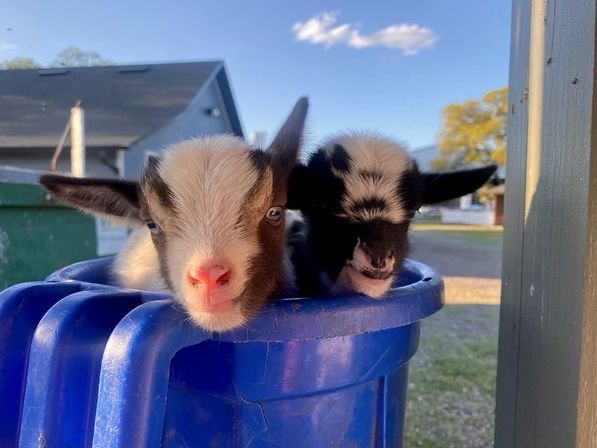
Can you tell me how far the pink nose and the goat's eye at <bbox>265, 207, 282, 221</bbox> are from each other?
0.30 m

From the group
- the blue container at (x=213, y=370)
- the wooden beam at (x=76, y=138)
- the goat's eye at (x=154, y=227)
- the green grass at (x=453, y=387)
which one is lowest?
the green grass at (x=453, y=387)

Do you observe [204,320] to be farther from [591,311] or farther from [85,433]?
[591,311]

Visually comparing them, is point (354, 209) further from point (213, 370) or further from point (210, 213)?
point (213, 370)

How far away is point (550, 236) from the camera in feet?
3.90

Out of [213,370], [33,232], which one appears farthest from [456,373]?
[213,370]

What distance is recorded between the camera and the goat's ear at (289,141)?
1.47 m

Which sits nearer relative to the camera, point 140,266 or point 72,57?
point 140,266

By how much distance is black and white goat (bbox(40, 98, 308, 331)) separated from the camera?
1.04 metres

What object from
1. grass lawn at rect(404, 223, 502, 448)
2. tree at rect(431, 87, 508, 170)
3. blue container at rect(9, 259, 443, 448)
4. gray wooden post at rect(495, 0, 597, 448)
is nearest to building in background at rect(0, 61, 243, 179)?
blue container at rect(9, 259, 443, 448)

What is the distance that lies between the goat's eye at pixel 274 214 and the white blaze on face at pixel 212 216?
2 centimetres

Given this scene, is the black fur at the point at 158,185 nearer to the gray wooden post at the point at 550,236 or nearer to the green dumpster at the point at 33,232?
the gray wooden post at the point at 550,236

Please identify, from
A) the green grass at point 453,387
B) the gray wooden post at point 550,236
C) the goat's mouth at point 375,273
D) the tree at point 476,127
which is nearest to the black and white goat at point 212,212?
the goat's mouth at point 375,273

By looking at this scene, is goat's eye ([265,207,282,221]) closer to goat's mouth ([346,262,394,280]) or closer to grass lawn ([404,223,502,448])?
goat's mouth ([346,262,394,280])

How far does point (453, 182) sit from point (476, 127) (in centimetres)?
1230
